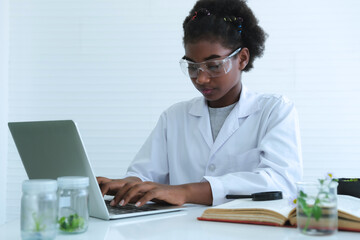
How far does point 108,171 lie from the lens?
3.38 m

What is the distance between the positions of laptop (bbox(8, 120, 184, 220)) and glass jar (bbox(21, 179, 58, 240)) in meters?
0.21

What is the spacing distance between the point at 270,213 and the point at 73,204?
1.60ft

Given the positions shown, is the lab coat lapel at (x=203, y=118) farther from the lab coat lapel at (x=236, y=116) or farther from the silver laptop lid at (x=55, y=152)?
the silver laptop lid at (x=55, y=152)

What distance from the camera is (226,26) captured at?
1.99 m

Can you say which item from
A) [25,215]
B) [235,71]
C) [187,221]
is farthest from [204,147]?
[25,215]

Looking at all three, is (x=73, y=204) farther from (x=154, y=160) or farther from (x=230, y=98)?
(x=230, y=98)

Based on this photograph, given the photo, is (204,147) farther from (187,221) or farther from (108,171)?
(108,171)

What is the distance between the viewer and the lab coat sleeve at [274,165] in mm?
1609

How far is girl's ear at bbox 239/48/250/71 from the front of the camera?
81.1 inches

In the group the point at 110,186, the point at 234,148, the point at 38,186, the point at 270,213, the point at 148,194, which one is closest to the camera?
the point at 38,186

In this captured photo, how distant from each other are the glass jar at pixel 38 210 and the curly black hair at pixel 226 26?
46.1 inches

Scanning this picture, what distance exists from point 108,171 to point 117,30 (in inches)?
41.3

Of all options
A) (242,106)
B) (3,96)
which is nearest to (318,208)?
(242,106)

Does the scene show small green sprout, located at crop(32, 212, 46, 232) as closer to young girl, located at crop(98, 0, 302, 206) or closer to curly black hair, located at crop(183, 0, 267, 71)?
young girl, located at crop(98, 0, 302, 206)
